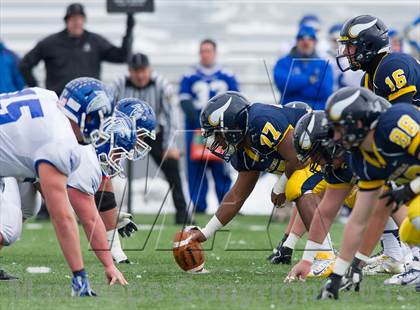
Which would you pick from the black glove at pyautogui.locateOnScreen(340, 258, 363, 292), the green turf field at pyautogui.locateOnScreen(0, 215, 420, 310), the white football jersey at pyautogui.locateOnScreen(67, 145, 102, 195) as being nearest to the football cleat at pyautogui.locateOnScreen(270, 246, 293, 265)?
the green turf field at pyautogui.locateOnScreen(0, 215, 420, 310)

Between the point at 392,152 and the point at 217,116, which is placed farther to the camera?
the point at 217,116

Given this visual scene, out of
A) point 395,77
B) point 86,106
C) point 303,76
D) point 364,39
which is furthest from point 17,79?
point 86,106

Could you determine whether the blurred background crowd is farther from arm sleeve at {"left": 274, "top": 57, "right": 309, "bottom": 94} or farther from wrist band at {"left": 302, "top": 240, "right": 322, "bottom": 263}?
wrist band at {"left": 302, "top": 240, "right": 322, "bottom": 263}

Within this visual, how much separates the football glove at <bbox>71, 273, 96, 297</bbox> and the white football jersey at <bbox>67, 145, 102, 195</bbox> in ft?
2.68

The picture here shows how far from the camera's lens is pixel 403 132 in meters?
5.74

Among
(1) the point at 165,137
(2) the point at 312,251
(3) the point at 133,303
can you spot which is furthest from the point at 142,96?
(3) the point at 133,303

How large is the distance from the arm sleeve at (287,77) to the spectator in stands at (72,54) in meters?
1.70

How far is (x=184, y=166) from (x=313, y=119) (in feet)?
28.5

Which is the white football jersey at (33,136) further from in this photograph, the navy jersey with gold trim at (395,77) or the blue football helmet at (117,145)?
the navy jersey with gold trim at (395,77)

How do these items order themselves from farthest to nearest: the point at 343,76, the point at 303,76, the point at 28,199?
the point at 343,76, the point at 303,76, the point at 28,199

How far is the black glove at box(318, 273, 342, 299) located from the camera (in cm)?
586

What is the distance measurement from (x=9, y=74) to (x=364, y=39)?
6444 millimetres

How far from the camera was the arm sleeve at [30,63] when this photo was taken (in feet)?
38.8

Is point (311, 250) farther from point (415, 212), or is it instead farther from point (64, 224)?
point (64, 224)
